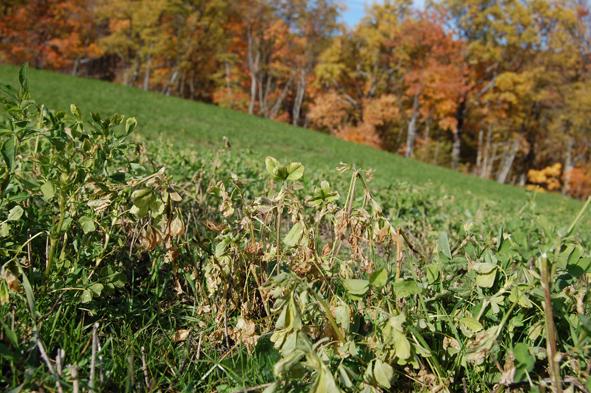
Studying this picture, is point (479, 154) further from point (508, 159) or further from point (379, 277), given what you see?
point (379, 277)

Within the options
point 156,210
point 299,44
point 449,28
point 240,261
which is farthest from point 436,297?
point 299,44

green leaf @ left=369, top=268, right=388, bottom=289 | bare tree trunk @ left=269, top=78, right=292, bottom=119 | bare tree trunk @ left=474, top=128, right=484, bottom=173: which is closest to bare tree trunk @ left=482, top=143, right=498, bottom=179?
bare tree trunk @ left=474, top=128, right=484, bottom=173

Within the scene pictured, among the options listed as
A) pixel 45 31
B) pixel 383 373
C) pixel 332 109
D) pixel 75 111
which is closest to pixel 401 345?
pixel 383 373

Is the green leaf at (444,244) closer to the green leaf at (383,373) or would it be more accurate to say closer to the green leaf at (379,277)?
the green leaf at (379,277)

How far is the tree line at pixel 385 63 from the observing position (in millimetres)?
35469

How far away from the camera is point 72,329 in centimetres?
144

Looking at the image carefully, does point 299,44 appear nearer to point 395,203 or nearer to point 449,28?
point 449,28

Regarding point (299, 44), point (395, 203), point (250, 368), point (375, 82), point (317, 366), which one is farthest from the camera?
point (299, 44)

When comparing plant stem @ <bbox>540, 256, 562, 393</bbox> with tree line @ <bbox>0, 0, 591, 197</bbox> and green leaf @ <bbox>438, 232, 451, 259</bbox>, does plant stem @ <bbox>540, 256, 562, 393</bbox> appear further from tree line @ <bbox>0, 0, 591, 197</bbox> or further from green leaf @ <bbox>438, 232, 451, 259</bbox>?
tree line @ <bbox>0, 0, 591, 197</bbox>

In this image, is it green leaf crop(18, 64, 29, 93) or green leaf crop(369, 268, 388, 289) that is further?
green leaf crop(18, 64, 29, 93)

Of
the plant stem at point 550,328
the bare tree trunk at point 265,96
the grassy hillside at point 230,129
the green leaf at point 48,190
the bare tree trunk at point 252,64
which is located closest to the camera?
the plant stem at point 550,328

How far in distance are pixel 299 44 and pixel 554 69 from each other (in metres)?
22.2

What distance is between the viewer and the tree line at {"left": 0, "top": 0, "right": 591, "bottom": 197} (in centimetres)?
3547

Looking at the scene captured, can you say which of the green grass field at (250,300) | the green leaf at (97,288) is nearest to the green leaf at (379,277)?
the green grass field at (250,300)
